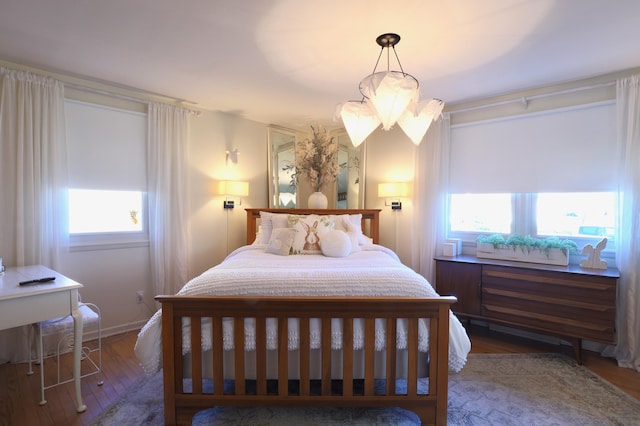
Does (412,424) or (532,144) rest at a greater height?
(532,144)

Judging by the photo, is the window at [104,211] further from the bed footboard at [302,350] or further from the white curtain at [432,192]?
the white curtain at [432,192]

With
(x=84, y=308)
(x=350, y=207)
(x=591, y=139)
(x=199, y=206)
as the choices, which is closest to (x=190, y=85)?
(x=199, y=206)

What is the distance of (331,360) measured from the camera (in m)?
1.77

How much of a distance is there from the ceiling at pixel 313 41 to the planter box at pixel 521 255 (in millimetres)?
1526

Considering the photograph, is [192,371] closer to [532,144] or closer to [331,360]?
[331,360]

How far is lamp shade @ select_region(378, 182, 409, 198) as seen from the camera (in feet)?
12.2

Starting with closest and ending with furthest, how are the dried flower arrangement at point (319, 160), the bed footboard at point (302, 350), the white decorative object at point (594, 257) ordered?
the bed footboard at point (302, 350) → the white decorative object at point (594, 257) → the dried flower arrangement at point (319, 160)

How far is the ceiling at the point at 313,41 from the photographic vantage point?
1.80 metres

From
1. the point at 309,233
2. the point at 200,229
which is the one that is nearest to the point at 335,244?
the point at 309,233

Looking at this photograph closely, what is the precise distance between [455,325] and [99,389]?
2387 mm

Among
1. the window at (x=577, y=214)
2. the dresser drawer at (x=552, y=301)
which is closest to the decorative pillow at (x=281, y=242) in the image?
the dresser drawer at (x=552, y=301)

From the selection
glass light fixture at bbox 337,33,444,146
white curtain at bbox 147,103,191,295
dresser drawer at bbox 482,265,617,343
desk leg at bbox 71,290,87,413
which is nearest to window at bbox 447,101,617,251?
dresser drawer at bbox 482,265,617,343

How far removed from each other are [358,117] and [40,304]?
226 cm

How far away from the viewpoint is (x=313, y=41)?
7.07 ft
